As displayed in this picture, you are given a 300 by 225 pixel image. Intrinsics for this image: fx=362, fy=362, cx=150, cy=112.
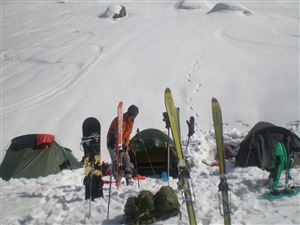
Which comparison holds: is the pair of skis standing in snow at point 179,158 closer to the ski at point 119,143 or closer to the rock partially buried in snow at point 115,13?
the ski at point 119,143

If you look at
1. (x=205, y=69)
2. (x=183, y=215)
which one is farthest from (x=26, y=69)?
(x=183, y=215)

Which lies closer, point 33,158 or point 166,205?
point 166,205

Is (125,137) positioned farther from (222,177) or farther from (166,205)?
(222,177)

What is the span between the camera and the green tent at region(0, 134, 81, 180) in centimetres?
960

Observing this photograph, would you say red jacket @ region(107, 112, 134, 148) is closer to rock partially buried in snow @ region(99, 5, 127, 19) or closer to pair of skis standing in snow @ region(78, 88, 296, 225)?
pair of skis standing in snow @ region(78, 88, 296, 225)

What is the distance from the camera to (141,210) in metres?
5.62

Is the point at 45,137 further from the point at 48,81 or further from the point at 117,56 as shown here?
the point at 117,56

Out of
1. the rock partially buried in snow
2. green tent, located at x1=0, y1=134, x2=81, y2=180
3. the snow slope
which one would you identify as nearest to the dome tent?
the snow slope

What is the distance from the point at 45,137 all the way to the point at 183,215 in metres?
5.37

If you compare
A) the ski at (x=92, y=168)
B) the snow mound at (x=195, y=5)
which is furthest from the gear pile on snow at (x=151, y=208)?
the snow mound at (x=195, y=5)

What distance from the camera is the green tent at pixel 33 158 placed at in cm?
960

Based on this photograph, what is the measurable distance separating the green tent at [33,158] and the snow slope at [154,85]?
35 centimetres

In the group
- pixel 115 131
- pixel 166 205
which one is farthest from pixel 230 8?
pixel 166 205

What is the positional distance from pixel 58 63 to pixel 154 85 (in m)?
8.14
